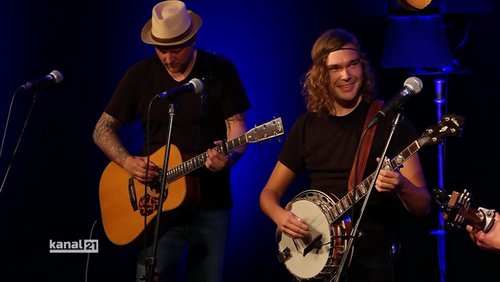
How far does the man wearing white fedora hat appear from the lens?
482 centimetres

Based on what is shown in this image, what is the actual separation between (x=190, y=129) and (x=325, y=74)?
856mm

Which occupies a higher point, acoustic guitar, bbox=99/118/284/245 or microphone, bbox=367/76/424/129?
microphone, bbox=367/76/424/129

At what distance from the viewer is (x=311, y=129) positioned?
450cm

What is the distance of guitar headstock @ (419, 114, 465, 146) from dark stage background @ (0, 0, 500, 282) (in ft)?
5.75

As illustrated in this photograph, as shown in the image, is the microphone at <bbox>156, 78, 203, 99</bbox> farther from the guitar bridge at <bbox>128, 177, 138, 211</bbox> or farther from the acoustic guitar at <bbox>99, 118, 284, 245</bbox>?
the guitar bridge at <bbox>128, 177, 138, 211</bbox>

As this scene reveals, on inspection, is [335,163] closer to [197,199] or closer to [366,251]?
[366,251]

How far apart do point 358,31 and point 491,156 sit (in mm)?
1177

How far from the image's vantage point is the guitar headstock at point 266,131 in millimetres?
4609

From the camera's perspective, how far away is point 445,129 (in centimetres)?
396

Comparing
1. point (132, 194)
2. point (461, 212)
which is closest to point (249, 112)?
point (132, 194)

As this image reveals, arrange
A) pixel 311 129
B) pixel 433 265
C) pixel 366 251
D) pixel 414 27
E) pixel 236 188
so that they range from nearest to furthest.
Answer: pixel 366 251
pixel 311 129
pixel 414 27
pixel 433 265
pixel 236 188

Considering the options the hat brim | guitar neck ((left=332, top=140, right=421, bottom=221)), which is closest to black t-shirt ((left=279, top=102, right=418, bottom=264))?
guitar neck ((left=332, top=140, right=421, bottom=221))

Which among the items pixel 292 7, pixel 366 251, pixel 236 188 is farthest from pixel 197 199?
pixel 292 7

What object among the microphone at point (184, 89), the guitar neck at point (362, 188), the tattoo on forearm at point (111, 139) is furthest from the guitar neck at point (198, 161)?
the guitar neck at point (362, 188)
